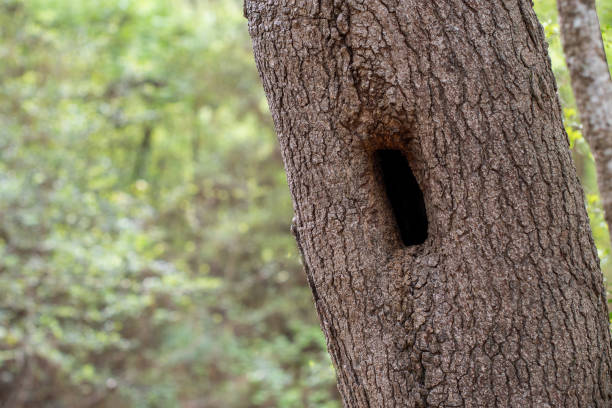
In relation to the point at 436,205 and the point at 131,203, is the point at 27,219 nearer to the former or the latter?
the point at 131,203

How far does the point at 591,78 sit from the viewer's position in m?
2.30

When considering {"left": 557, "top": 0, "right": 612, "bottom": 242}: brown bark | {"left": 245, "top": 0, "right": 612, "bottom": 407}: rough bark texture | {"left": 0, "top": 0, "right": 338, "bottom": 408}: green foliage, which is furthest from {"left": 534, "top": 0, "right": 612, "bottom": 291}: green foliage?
→ {"left": 0, "top": 0, "right": 338, "bottom": 408}: green foliage

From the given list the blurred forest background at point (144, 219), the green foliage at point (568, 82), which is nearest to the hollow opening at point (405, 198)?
the green foliage at point (568, 82)

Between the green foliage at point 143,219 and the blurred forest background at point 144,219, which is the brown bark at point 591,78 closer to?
the blurred forest background at point 144,219

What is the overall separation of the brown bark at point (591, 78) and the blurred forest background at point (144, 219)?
335 cm

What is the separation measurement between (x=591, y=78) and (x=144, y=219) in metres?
7.92

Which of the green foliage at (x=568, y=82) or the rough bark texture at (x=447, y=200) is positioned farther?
the green foliage at (x=568, y=82)

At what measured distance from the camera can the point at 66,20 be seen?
33.8 feet

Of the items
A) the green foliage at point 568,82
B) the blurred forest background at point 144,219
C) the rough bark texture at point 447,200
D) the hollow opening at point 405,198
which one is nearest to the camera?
the rough bark texture at point 447,200

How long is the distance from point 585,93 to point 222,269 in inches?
376

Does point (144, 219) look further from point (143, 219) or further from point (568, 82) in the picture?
point (568, 82)

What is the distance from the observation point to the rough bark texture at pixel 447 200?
6.16ft

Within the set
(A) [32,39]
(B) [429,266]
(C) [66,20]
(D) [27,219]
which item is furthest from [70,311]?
(B) [429,266]

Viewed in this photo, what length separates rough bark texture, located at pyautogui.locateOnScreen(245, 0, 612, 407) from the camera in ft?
6.16
